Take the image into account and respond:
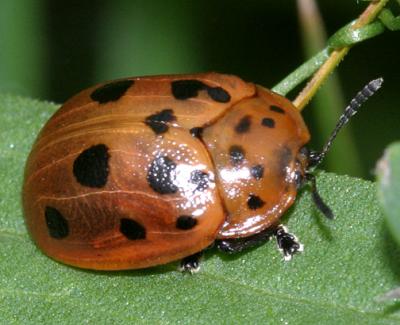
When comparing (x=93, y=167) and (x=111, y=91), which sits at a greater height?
(x=111, y=91)

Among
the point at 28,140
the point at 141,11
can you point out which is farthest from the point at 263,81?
the point at 28,140

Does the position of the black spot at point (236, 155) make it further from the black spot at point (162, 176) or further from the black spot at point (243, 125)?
the black spot at point (162, 176)

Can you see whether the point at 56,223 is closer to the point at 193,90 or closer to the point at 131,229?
the point at 131,229

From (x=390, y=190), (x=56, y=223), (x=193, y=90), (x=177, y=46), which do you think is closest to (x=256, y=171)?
(x=193, y=90)

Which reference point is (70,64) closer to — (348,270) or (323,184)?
(323,184)

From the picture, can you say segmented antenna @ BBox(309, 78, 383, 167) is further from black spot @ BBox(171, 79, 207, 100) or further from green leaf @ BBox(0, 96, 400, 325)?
black spot @ BBox(171, 79, 207, 100)
